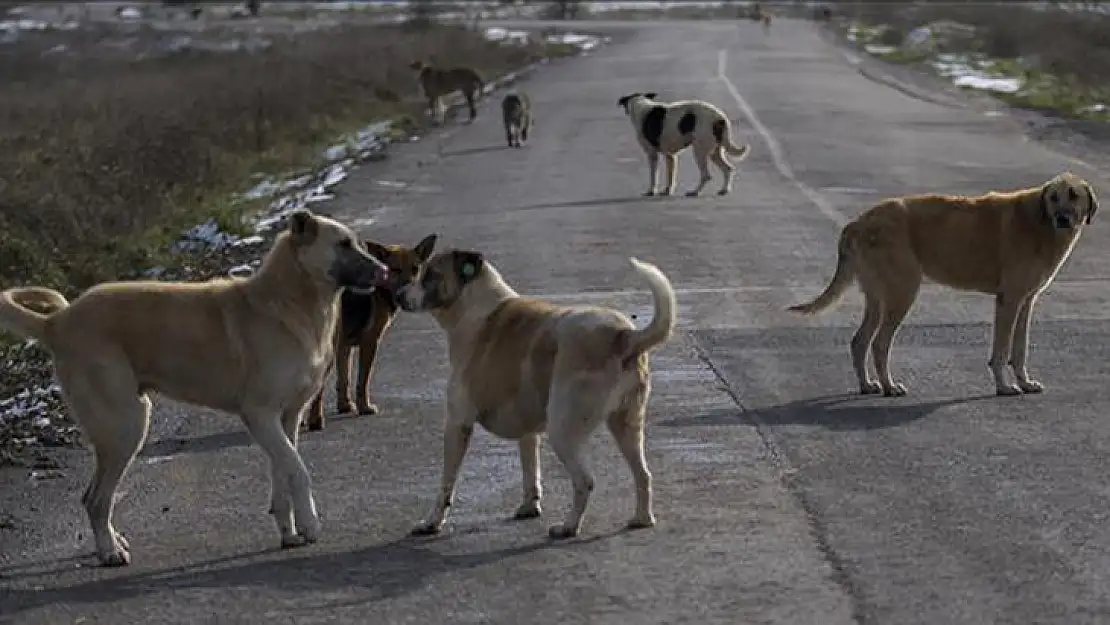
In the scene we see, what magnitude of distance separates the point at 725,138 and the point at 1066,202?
11.8 m

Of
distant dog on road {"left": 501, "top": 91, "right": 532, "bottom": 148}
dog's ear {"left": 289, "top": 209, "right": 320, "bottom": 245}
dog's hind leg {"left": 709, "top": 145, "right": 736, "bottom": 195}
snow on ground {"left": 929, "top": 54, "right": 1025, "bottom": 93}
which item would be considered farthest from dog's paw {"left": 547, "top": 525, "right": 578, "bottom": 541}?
snow on ground {"left": 929, "top": 54, "right": 1025, "bottom": 93}

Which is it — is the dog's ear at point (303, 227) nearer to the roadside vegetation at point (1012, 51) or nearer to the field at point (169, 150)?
the field at point (169, 150)

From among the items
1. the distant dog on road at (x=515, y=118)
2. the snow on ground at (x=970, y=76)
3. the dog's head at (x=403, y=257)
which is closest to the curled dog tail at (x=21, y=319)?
the dog's head at (x=403, y=257)

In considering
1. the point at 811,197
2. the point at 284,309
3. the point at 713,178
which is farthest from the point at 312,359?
the point at 713,178

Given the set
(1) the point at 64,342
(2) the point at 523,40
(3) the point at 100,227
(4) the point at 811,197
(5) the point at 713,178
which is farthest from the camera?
(2) the point at 523,40

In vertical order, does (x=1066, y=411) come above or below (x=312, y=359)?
below

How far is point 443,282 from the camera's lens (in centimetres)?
888

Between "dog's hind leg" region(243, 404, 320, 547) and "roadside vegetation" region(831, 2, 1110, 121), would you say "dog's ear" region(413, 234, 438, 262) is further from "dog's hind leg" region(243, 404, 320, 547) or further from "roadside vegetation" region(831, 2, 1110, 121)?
"roadside vegetation" region(831, 2, 1110, 121)

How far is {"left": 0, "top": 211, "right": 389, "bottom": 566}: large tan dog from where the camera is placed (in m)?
8.21

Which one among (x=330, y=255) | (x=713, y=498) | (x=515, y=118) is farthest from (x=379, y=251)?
(x=515, y=118)

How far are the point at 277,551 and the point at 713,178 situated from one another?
17.5m

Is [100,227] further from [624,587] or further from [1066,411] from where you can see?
[624,587]

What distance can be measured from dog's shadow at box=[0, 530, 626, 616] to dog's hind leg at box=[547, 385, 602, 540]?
0.12 meters

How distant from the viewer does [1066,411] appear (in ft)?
35.8
